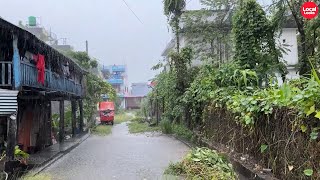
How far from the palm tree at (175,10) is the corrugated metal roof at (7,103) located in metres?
18.3

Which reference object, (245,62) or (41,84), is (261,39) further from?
(41,84)

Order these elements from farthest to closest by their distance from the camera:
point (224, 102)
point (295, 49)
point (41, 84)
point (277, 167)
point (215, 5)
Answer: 1. point (295, 49)
2. point (215, 5)
3. point (41, 84)
4. point (224, 102)
5. point (277, 167)

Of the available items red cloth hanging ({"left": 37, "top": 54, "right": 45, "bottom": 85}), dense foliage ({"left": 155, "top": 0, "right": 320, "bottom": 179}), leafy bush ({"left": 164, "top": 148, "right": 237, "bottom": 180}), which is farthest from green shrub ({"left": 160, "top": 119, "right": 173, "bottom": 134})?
leafy bush ({"left": 164, "top": 148, "right": 237, "bottom": 180})

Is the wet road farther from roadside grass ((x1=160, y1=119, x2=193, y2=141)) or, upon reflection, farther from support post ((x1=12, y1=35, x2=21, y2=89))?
roadside grass ((x1=160, y1=119, x2=193, y2=141))

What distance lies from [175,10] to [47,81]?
13701 millimetres

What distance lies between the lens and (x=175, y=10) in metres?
27.7

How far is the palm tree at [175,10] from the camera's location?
89.1 feet

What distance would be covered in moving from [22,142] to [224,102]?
947 cm

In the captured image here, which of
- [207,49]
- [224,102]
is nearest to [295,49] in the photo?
[207,49]

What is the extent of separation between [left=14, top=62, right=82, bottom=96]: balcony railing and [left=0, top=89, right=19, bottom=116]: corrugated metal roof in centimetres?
249

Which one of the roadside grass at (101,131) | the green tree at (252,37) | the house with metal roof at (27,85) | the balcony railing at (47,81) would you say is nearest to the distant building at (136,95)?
the roadside grass at (101,131)

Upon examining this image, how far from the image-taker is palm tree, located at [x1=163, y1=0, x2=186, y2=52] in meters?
27.2

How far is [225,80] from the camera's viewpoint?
49.7 ft

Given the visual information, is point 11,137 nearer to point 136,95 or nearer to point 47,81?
point 47,81
